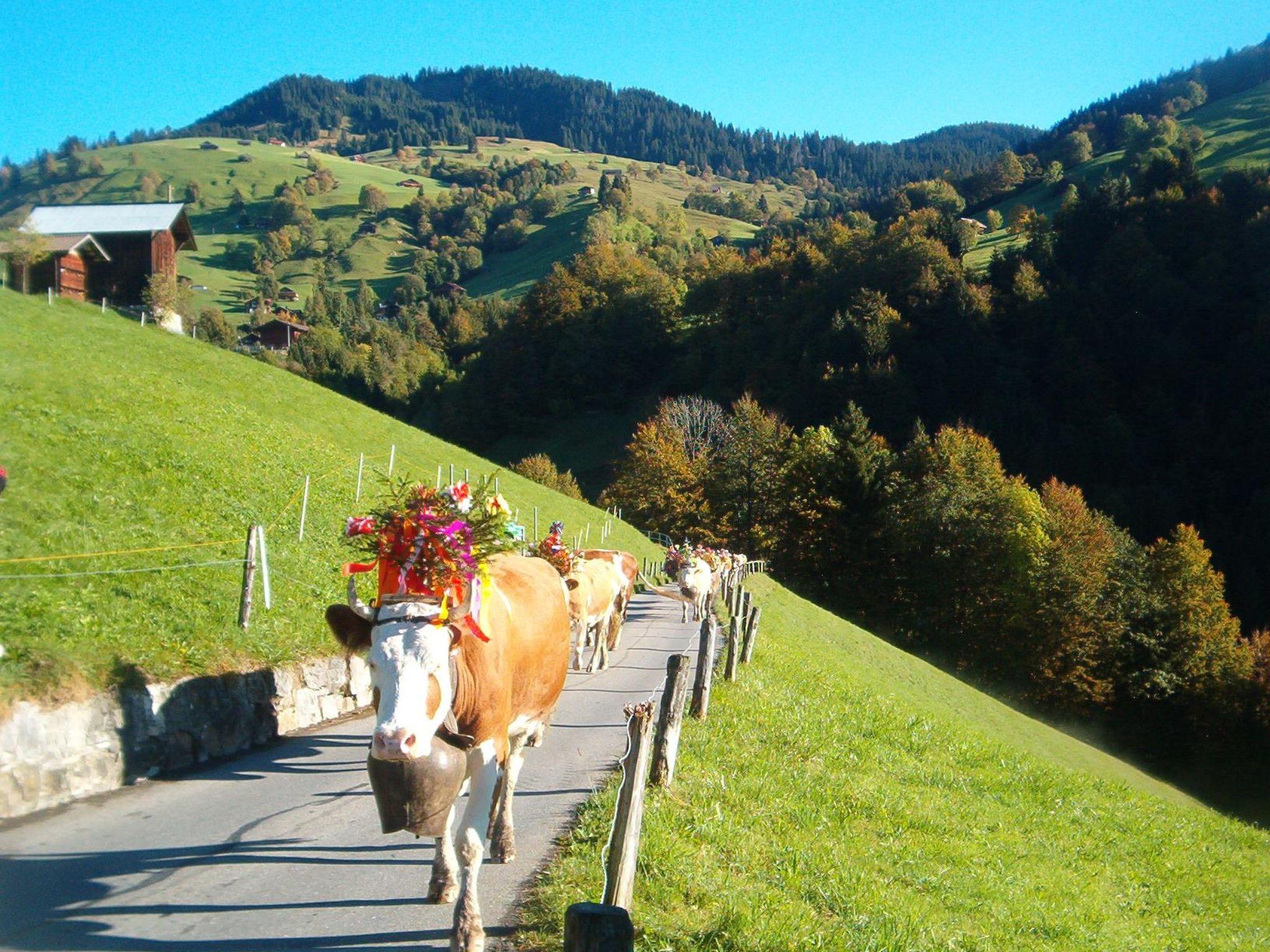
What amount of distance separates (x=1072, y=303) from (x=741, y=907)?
104684mm

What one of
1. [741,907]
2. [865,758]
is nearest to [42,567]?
[741,907]

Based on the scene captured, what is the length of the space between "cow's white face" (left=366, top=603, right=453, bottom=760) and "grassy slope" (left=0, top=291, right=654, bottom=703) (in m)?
4.85

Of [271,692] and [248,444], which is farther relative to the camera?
[248,444]

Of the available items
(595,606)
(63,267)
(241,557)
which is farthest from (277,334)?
(595,606)

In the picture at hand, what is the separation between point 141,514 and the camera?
14016 mm

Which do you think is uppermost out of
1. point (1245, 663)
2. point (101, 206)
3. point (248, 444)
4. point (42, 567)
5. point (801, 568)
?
point (101, 206)

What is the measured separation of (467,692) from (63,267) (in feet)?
169

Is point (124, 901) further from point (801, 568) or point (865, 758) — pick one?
point (801, 568)

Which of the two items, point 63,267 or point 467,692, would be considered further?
point 63,267

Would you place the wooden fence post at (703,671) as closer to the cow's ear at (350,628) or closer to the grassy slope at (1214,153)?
the cow's ear at (350,628)

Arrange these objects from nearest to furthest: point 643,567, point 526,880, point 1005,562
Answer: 1. point 526,880
2. point 643,567
3. point 1005,562

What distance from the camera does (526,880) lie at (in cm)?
663

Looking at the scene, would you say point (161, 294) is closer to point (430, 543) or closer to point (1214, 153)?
point (430, 543)

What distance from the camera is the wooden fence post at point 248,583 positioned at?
12164mm
